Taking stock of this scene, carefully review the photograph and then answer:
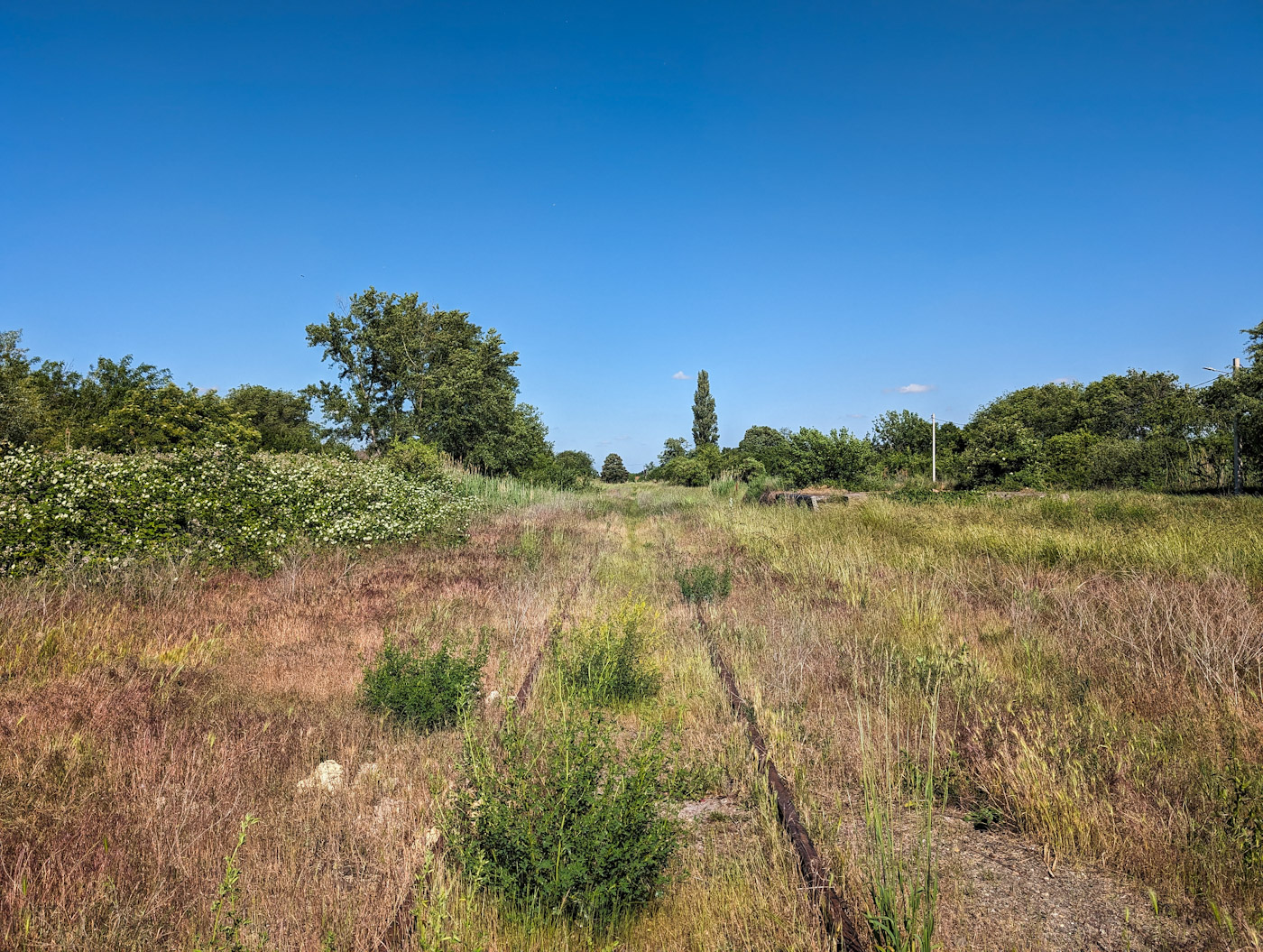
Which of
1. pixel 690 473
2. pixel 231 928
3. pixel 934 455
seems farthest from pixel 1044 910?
pixel 690 473

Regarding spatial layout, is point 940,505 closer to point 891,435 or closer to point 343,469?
point 343,469

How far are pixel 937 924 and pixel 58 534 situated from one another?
10755 millimetres

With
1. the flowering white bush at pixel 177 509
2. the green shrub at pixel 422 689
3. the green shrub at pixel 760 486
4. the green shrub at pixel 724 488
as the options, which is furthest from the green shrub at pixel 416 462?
the green shrub at pixel 724 488

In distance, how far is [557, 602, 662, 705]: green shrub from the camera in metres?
5.77

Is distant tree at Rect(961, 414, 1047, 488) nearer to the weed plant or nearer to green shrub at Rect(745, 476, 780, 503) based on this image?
green shrub at Rect(745, 476, 780, 503)

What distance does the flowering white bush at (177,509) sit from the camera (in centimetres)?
815

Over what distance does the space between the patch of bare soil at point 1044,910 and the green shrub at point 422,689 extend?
3344mm

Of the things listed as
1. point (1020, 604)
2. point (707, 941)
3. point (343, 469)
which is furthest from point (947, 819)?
point (343, 469)

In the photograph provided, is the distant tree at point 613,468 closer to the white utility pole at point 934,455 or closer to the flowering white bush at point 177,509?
the white utility pole at point 934,455

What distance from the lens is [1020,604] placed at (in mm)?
7766

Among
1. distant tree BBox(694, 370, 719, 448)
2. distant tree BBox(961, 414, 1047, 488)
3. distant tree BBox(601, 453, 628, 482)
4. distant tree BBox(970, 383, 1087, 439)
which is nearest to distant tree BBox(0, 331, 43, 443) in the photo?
distant tree BBox(961, 414, 1047, 488)

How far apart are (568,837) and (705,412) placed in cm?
8178

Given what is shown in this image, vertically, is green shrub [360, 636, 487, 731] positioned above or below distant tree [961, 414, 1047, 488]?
below

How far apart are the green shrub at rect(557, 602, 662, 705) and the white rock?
192 cm
